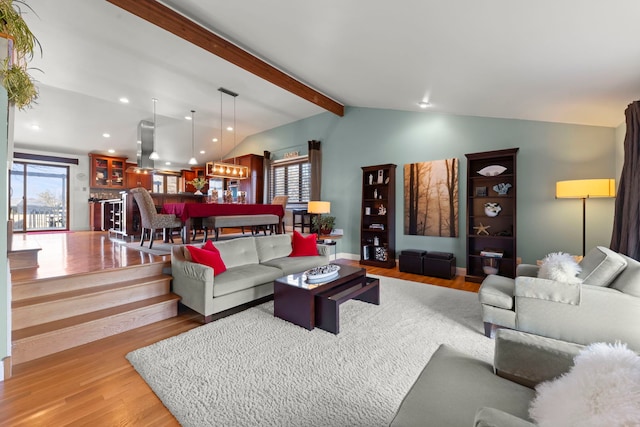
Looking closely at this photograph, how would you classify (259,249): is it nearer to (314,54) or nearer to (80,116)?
(314,54)

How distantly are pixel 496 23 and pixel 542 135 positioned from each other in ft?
8.38

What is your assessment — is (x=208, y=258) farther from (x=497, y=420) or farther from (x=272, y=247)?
(x=497, y=420)

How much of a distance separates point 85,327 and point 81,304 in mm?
298

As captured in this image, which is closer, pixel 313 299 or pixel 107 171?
pixel 313 299

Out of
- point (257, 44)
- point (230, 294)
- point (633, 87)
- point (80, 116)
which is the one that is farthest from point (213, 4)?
point (80, 116)

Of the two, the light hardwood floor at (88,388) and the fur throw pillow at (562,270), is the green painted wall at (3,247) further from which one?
the fur throw pillow at (562,270)

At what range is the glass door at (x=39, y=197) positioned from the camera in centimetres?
771

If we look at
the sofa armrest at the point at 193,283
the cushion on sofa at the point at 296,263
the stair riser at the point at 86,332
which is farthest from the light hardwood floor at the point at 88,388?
the cushion on sofa at the point at 296,263

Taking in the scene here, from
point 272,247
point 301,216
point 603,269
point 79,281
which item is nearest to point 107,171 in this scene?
point 301,216

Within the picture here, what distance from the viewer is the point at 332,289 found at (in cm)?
287

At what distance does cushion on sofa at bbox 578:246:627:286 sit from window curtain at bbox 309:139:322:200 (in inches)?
199

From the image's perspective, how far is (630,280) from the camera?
6.76 feet

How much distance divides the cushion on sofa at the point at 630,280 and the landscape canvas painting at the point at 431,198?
105 inches

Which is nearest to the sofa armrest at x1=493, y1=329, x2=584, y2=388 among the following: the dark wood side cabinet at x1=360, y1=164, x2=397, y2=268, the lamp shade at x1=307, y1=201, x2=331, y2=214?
the dark wood side cabinet at x1=360, y1=164, x2=397, y2=268
